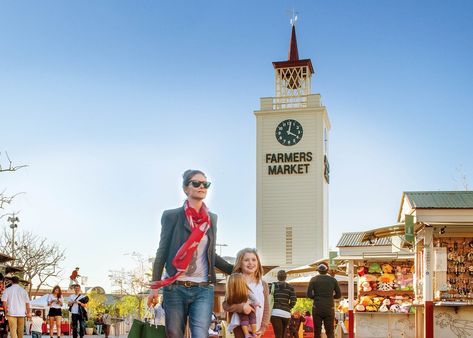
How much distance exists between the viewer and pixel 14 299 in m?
16.8

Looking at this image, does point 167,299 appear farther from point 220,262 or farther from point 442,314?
point 442,314

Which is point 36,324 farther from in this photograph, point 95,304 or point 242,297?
point 95,304

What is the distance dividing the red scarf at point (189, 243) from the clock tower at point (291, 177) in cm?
6710

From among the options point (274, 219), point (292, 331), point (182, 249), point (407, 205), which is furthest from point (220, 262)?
point (274, 219)

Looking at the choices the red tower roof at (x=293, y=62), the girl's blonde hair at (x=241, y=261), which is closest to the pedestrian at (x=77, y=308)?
the girl's blonde hair at (x=241, y=261)

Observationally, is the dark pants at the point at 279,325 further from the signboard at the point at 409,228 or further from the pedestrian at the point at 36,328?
the pedestrian at the point at 36,328

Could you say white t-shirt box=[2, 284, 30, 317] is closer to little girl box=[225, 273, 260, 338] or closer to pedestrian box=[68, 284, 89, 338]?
pedestrian box=[68, 284, 89, 338]

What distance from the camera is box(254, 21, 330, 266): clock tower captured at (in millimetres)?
75125

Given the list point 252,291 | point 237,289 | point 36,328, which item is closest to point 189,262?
point 237,289

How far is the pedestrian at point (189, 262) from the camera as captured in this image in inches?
288

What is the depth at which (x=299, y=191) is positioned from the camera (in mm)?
75812

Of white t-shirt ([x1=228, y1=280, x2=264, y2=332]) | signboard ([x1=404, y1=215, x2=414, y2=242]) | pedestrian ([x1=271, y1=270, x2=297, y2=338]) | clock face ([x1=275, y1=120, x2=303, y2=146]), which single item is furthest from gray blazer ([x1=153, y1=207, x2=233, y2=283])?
clock face ([x1=275, y1=120, x2=303, y2=146])

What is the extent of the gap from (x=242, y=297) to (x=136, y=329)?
1213 mm

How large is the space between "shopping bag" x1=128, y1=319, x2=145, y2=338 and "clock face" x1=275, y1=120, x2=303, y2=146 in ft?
227
